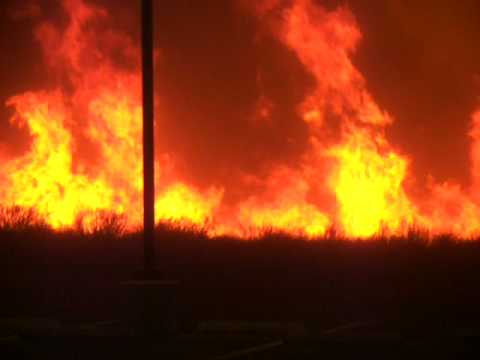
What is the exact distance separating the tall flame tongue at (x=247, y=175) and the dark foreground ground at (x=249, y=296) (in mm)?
2204

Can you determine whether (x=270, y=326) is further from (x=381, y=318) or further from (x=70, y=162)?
(x=70, y=162)

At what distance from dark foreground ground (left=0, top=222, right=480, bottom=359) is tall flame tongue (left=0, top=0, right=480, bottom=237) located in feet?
7.23

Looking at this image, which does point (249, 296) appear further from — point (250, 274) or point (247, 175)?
point (247, 175)

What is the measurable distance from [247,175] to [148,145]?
1167cm

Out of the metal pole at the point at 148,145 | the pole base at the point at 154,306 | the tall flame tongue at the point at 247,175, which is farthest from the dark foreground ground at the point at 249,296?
the tall flame tongue at the point at 247,175

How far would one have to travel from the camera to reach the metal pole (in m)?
12.8

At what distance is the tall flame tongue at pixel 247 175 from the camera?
23.5 m

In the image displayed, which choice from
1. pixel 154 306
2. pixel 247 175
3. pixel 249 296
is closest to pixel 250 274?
pixel 249 296

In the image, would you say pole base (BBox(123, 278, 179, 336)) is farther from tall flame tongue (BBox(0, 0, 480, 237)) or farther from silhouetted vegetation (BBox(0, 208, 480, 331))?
tall flame tongue (BBox(0, 0, 480, 237))

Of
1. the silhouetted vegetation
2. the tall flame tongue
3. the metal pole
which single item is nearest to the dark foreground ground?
the silhouetted vegetation

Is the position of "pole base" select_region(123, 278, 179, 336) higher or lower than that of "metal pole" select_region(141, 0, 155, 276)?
lower

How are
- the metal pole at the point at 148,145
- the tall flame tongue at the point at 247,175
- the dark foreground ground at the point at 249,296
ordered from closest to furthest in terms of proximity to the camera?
the dark foreground ground at the point at 249,296, the metal pole at the point at 148,145, the tall flame tongue at the point at 247,175

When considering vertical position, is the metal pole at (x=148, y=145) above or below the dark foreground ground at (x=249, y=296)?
above

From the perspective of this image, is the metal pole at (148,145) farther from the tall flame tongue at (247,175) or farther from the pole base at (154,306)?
the tall flame tongue at (247,175)
